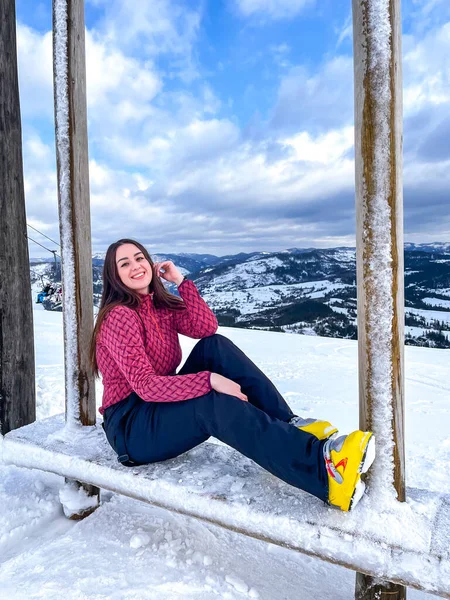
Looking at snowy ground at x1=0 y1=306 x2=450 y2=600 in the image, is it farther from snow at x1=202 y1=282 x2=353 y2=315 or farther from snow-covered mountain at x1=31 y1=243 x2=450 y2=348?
snow at x1=202 y1=282 x2=353 y2=315

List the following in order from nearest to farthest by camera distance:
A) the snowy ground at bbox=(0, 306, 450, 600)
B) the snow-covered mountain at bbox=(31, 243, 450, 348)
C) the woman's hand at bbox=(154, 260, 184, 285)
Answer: the snowy ground at bbox=(0, 306, 450, 600) → the woman's hand at bbox=(154, 260, 184, 285) → the snow-covered mountain at bbox=(31, 243, 450, 348)

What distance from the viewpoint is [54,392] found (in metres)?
4.46

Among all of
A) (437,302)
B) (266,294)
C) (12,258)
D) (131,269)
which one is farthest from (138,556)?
(437,302)

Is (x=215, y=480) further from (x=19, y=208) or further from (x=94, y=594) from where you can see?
(x=19, y=208)

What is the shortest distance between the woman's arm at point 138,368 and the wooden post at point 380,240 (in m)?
0.70

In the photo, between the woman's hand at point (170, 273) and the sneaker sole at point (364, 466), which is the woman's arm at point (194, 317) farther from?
the sneaker sole at point (364, 466)

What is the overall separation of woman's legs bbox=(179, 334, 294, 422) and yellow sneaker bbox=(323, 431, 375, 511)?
51 centimetres

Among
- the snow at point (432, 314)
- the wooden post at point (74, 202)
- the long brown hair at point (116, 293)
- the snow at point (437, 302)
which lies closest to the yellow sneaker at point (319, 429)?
the long brown hair at point (116, 293)

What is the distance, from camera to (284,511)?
1.56 m

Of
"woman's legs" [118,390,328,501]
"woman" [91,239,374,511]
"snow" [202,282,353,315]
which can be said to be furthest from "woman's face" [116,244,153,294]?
"snow" [202,282,353,315]

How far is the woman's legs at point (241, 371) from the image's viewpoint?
6.77 feet

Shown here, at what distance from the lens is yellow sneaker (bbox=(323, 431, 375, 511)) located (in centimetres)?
148

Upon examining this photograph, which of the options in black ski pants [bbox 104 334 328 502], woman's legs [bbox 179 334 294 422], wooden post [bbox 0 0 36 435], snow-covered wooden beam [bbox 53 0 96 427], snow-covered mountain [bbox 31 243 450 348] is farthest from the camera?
snow-covered mountain [bbox 31 243 450 348]

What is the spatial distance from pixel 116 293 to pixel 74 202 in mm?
649
